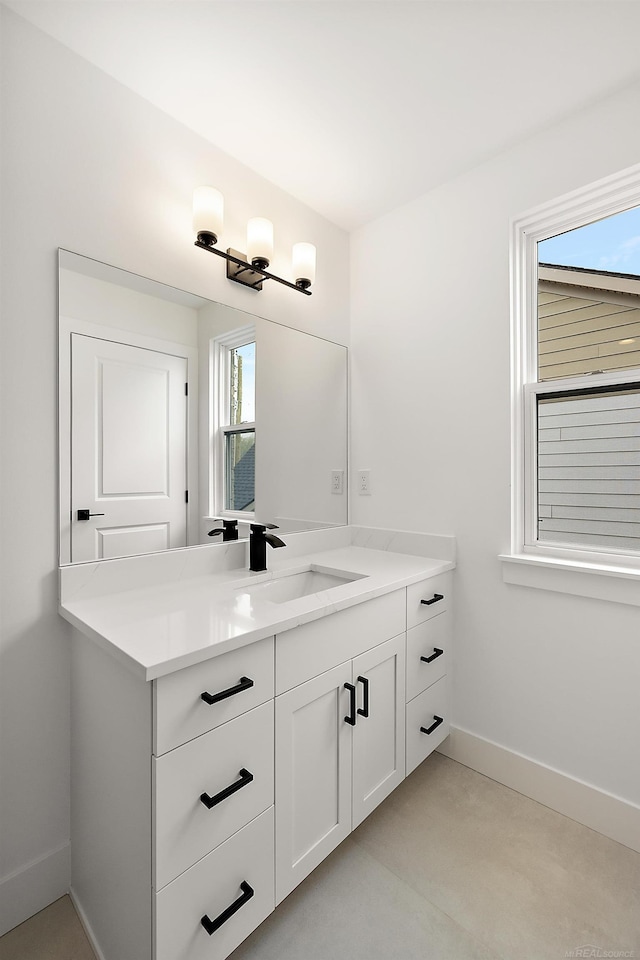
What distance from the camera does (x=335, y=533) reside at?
2262 mm

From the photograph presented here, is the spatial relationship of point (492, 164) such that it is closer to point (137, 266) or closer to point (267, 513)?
point (137, 266)

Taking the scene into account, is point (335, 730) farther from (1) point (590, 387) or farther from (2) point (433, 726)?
(1) point (590, 387)

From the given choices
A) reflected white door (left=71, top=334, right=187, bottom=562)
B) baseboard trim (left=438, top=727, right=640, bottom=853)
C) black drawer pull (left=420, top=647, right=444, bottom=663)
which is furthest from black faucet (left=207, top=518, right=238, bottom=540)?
baseboard trim (left=438, top=727, right=640, bottom=853)

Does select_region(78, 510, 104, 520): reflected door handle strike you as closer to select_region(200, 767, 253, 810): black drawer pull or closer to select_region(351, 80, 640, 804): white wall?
select_region(200, 767, 253, 810): black drawer pull

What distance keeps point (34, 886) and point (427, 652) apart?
1415 mm

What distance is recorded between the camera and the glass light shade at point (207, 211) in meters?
1.54

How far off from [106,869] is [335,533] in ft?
4.80

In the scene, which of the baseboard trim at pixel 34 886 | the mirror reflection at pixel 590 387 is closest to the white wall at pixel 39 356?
the baseboard trim at pixel 34 886

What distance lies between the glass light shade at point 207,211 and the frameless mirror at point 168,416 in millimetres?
232

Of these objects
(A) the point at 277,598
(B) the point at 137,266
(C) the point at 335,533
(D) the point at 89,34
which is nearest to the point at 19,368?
(B) the point at 137,266

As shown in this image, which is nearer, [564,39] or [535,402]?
[564,39]

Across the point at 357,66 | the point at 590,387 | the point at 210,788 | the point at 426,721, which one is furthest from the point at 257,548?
the point at 357,66

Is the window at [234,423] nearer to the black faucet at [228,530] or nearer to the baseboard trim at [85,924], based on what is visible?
the black faucet at [228,530]

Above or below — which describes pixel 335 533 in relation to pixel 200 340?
below
